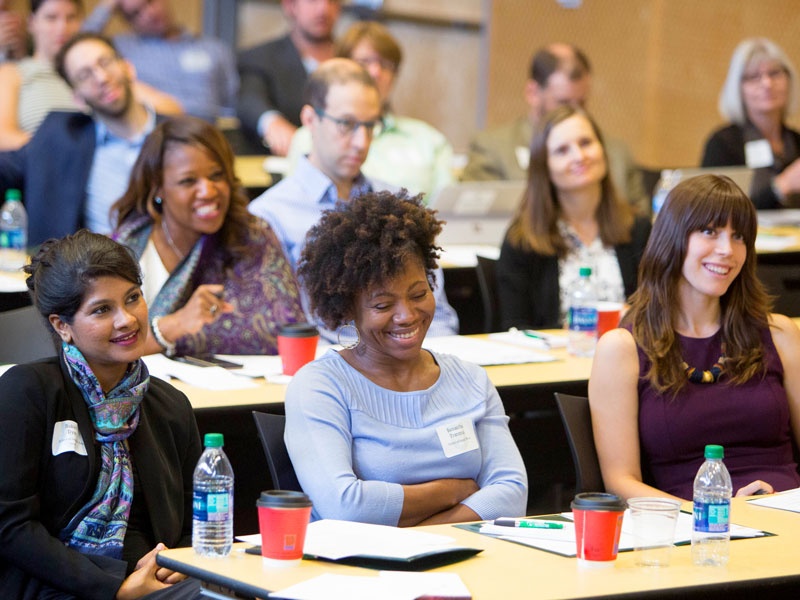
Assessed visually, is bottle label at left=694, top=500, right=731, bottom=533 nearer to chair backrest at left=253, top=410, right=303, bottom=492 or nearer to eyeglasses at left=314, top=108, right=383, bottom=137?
chair backrest at left=253, top=410, right=303, bottom=492

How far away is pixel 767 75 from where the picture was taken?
6051 mm

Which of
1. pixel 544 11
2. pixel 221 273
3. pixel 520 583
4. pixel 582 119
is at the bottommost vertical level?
pixel 520 583

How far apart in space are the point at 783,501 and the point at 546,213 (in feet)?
6.31

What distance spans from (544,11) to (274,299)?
5443mm

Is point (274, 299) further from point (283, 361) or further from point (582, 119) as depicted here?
point (582, 119)

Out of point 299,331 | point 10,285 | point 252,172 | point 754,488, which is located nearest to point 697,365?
point 754,488

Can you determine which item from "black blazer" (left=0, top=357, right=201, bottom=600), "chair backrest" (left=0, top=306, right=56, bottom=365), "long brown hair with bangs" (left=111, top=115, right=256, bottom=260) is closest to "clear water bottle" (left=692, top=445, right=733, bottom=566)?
"black blazer" (left=0, top=357, right=201, bottom=600)

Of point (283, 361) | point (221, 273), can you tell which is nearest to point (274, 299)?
point (221, 273)

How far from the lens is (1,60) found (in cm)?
588

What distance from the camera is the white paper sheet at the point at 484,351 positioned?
3.31 meters

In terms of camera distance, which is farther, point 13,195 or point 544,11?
point 544,11

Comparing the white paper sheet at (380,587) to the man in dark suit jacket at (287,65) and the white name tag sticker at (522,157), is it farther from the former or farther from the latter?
the man in dark suit jacket at (287,65)

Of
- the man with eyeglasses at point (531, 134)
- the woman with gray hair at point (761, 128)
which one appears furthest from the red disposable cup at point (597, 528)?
the woman with gray hair at point (761, 128)

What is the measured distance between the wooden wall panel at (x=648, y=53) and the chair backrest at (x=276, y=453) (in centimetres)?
624
